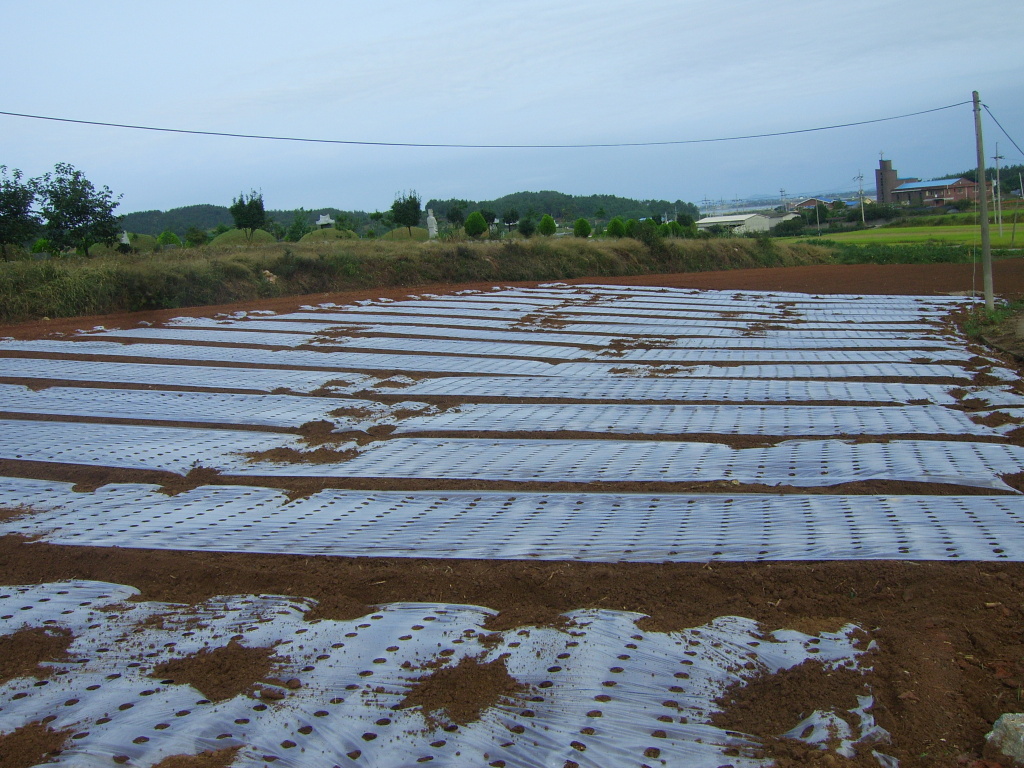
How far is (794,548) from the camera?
11.3 feet

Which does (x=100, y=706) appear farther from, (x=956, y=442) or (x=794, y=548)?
(x=956, y=442)

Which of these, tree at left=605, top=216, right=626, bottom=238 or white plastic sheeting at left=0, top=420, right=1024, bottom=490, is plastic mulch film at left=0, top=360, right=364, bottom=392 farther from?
tree at left=605, top=216, right=626, bottom=238

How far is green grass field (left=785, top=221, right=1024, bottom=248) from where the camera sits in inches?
1189

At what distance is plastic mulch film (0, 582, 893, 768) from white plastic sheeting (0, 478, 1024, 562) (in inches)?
24.8

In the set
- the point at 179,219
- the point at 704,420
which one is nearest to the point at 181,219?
the point at 179,219

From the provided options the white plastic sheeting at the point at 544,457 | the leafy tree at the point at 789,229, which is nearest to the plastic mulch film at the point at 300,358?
the white plastic sheeting at the point at 544,457

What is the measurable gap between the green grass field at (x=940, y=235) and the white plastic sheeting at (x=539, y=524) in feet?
90.5

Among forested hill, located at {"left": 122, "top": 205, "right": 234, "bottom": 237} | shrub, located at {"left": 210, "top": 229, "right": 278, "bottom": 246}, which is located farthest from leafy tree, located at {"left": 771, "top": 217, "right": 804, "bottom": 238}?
forested hill, located at {"left": 122, "top": 205, "right": 234, "bottom": 237}

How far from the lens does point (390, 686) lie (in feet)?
8.00

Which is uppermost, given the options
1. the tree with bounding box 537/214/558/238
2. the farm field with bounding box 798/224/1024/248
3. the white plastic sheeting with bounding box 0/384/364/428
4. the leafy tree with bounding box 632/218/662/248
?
the tree with bounding box 537/214/558/238

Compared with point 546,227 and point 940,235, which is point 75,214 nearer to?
point 546,227

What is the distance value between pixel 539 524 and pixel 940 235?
123ft

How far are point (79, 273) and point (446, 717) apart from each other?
1425 centimetres

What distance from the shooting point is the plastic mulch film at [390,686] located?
7.00 feet
